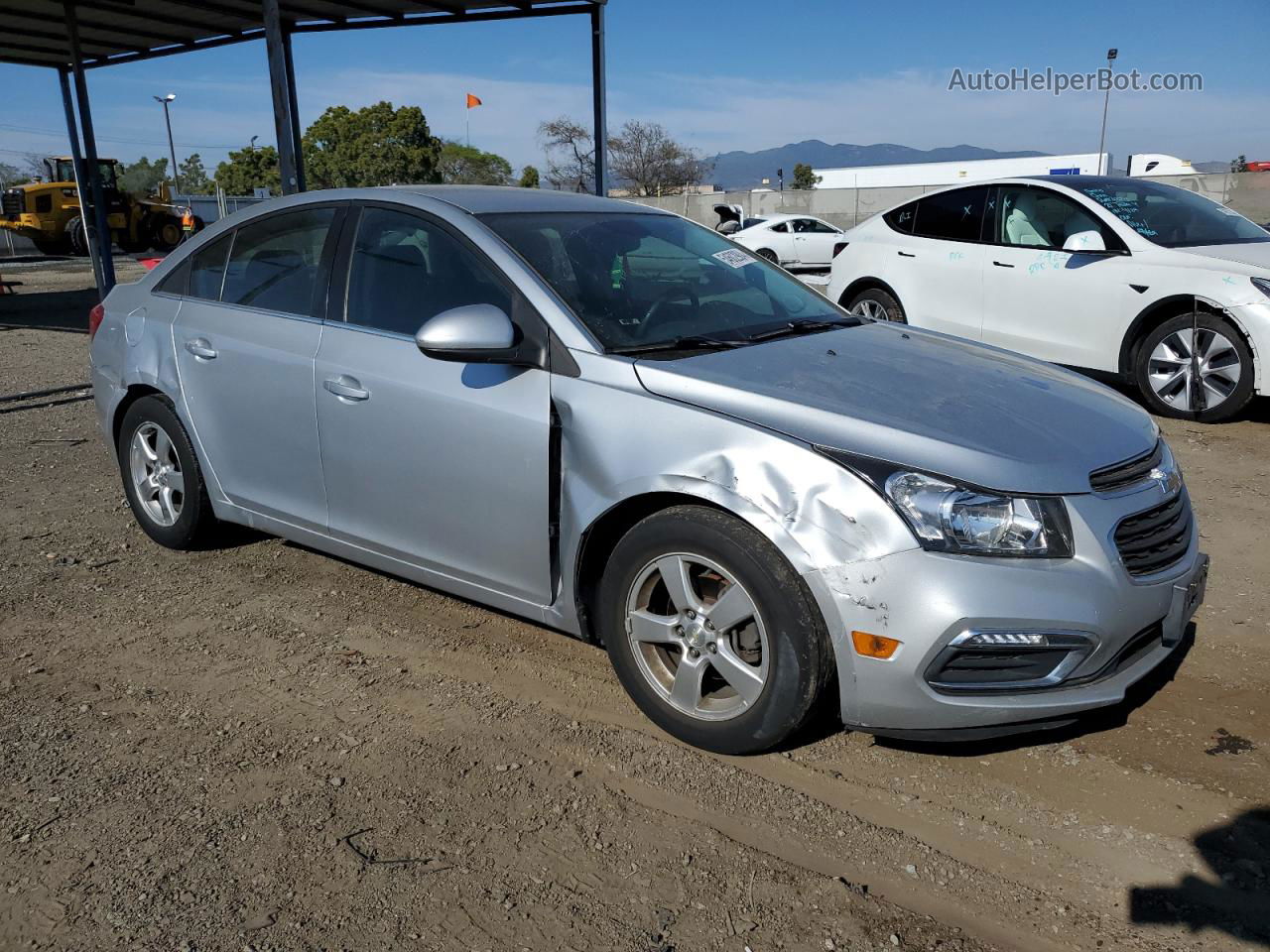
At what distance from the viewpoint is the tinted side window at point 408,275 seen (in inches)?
139

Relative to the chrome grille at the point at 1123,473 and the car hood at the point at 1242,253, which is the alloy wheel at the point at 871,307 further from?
the chrome grille at the point at 1123,473

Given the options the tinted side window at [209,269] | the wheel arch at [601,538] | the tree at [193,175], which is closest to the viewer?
the wheel arch at [601,538]

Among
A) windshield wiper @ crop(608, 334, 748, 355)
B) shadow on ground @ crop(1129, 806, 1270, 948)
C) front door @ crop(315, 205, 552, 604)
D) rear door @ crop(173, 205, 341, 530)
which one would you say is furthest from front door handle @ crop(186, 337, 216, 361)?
shadow on ground @ crop(1129, 806, 1270, 948)

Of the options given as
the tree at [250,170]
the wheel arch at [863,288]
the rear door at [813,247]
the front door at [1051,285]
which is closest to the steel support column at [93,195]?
the wheel arch at [863,288]

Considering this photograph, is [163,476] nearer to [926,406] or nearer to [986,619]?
[926,406]

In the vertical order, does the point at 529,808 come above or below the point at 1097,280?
below

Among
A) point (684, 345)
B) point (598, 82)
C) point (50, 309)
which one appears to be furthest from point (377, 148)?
point (684, 345)

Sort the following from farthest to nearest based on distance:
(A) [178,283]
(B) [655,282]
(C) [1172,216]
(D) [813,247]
→ (D) [813,247] < (C) [1172,216] < (A) [178,283] < (B) [655,282]

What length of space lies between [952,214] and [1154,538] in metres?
5.91

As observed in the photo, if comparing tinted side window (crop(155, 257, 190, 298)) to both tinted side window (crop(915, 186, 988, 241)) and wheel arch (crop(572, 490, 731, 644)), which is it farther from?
tinted side window (crop(915, 186, 988, 241))

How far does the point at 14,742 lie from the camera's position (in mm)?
3191

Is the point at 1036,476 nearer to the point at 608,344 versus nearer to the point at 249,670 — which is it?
the point at 608,344

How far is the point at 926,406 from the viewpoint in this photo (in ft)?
9.72

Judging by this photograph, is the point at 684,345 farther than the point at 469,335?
Yes
